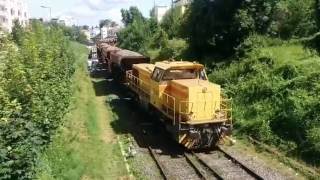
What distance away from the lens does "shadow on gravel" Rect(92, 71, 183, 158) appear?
735 inches

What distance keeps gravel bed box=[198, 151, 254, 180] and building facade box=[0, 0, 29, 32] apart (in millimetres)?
75344

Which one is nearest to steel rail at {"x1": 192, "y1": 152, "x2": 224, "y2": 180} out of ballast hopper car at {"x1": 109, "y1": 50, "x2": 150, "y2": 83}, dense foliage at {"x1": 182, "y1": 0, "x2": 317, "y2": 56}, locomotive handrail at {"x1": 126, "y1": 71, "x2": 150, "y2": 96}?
locomotive handrail at {"x1": 126, "y1": 71, "x2": 150, "y2": 96}

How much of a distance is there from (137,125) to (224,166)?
7.45 meters

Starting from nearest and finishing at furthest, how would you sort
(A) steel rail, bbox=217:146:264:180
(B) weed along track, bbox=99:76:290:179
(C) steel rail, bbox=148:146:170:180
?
1. (A) steel rail, bbox=217:146:264:180
2. (C) steel rail, bbox=148:146:170:180
3. (B) weed along track, bbox=99:76:290:179

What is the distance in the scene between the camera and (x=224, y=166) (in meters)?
15.7

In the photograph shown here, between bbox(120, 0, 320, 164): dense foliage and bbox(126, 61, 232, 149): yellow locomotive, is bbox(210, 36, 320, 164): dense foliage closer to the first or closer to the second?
bbox(120, 0, 320, 164): dense foliage

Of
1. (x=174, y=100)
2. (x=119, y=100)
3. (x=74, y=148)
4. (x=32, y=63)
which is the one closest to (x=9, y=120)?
(x=32, y=63)

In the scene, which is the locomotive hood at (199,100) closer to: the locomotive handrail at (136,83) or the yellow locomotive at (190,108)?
the yellow locomotive at (190,108)

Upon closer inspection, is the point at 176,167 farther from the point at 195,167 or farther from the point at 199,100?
the point at 199,100

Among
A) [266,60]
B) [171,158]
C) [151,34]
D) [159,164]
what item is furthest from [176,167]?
[151,34]

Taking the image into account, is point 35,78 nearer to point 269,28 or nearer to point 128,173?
point 128,173

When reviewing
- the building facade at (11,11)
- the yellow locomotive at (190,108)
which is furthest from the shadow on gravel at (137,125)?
Answer: the building facade at (11,11)

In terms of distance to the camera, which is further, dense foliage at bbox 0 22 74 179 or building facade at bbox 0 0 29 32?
building facade at bbox 0 0 29 32

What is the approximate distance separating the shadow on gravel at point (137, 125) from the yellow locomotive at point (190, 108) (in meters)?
0.88
